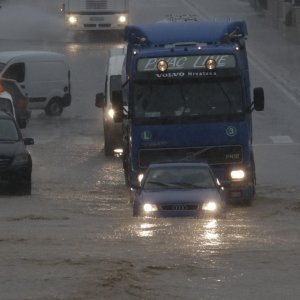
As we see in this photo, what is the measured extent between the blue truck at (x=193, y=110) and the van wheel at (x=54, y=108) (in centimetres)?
1755

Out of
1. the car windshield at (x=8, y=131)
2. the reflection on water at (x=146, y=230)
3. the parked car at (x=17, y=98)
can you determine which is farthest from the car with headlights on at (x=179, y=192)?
the parked car at (x=17, y=98)

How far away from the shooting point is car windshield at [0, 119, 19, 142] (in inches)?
936

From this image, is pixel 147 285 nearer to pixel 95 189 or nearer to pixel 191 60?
pixel 191 60

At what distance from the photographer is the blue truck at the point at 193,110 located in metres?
21.3

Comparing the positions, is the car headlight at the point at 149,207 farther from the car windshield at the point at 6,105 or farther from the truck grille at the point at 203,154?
the car windshield at the point at 6,105

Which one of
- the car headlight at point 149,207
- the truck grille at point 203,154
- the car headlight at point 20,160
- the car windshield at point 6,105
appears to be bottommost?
the car windshield at point 6,105

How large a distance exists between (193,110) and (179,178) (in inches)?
69.4

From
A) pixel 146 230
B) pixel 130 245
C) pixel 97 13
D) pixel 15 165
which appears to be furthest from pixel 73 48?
pixel 130 245

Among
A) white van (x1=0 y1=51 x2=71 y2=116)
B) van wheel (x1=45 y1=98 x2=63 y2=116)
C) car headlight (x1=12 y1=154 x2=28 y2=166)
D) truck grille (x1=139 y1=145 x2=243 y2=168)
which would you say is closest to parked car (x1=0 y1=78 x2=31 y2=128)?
white van (x1=0 y1=51 x2=71 y2=116)

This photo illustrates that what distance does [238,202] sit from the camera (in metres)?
22.1

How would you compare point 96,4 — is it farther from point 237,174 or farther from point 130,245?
point 130,245

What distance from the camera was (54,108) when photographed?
39594 mm

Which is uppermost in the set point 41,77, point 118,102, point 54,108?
point 118,102

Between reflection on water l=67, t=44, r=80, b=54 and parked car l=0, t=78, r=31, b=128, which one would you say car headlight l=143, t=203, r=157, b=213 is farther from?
reflection on water l=67, t=44, r=80, b=54
